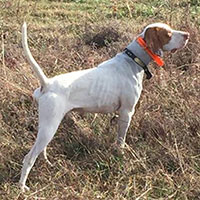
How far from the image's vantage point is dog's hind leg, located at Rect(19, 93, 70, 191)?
12.8ft

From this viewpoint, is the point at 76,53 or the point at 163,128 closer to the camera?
the point at 163,128

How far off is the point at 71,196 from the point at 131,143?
1.00 metres

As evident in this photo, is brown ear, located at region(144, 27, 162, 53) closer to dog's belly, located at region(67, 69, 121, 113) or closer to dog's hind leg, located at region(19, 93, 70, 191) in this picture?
dog's belly, located at region(67, 69, 121, 113)

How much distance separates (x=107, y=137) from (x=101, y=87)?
0.55m

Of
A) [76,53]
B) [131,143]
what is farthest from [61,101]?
[76,53]

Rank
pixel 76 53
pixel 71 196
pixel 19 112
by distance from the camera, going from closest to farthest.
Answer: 1. pixel 71 196
2. pixel 19 112
3. pixel 76 53

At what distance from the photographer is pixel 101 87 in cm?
417

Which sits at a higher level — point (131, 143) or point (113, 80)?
point (113, 80)

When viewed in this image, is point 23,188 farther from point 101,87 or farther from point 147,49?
point 147,49

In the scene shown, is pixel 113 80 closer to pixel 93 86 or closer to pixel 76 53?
pixel 93 86

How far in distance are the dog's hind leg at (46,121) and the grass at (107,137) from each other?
8.5 inches

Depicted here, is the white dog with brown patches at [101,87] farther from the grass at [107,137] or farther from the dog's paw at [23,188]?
the grass at [107,137]

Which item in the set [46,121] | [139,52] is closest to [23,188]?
[46,121]

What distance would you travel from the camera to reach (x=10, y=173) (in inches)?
165
